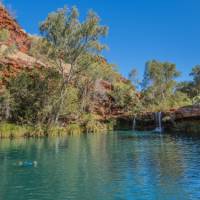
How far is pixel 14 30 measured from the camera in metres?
80.3

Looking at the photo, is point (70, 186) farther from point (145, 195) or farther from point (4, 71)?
point (4, 71)

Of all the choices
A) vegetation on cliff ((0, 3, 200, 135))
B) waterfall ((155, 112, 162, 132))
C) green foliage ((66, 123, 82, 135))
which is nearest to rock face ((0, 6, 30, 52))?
vegetation on cliff ((0, 3, 200, 135))

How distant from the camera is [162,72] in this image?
87750 millimetres

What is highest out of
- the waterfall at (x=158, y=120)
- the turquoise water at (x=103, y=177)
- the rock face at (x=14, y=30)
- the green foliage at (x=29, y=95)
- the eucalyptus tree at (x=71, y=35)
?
the rock face at (x=14, y=30)

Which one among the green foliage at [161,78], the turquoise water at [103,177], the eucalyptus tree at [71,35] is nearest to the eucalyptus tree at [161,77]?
the green foliage at [161,78]

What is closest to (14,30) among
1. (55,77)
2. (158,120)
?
(55,77)

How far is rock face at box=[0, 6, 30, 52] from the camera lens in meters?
77.5

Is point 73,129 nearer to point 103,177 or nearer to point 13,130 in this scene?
point 13,130

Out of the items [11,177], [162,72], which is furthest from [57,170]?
[162,72]

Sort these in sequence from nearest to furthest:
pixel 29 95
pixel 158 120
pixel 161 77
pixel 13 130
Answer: pixel 13 130 → pixel 29 95 → pixel 158 120 → pixel 161 77

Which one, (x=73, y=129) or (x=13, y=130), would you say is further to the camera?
(x=73, y=129)

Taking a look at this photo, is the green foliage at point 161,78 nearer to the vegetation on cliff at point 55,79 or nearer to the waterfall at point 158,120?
the waterfall at point 158,120

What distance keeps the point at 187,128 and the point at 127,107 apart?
62.6 ft

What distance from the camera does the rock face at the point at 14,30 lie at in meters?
77.5
